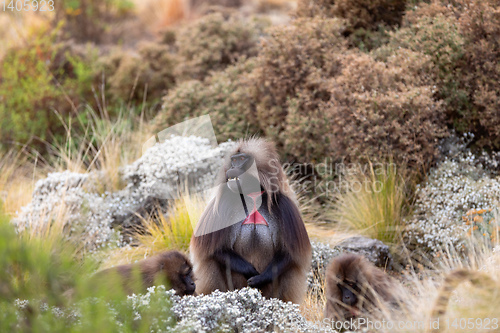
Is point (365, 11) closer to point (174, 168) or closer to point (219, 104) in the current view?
point (219, 104)

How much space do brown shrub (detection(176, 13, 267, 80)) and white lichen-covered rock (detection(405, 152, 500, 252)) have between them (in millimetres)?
4400

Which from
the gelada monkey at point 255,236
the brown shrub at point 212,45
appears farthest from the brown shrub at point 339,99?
the gelada monkey at point 255,236

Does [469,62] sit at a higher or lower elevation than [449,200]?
higher

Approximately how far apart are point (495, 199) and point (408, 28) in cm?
277

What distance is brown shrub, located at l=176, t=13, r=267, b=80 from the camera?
9.20 metres

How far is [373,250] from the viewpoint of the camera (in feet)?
17.8

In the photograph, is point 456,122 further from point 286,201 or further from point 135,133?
point 135,133

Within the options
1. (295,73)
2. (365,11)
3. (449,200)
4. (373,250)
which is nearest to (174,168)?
(295,73)

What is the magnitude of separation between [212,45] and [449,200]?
5089mm

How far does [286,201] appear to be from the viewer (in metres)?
4.18

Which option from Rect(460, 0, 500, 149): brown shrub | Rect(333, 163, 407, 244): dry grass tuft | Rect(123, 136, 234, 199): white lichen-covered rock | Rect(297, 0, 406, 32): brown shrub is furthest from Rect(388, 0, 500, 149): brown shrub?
Rect(123, 136, 234, 199): white lichen-covered rock

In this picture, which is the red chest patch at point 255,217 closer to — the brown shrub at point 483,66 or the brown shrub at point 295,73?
the brown shrub at point 295,73

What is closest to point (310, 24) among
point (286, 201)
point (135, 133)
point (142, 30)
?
point (135, 133)

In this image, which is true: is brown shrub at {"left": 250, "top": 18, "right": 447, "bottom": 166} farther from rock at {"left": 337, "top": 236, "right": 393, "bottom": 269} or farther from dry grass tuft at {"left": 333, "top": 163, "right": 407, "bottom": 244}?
rock at {"left": 337, "top": 236, "right": 393, "bottom": 269}
